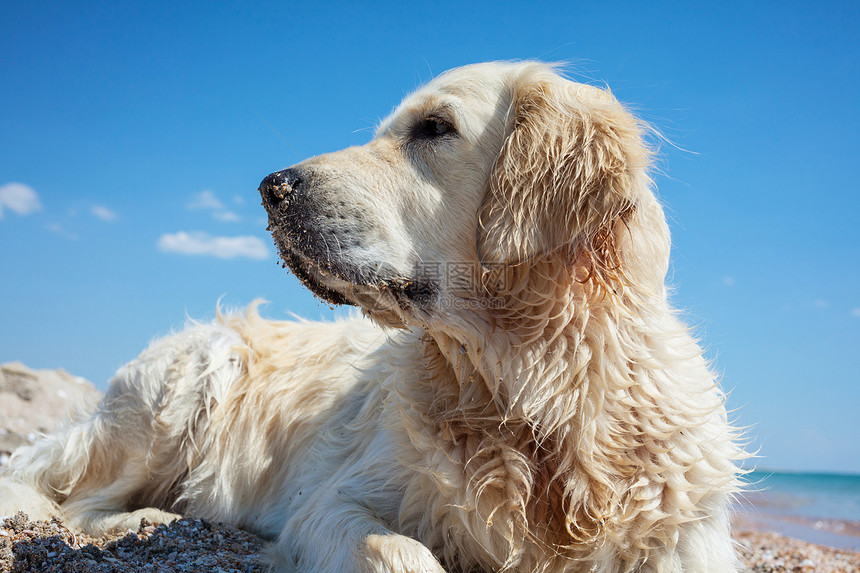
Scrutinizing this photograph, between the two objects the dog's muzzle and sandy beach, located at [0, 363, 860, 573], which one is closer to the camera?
the dog's muzzle

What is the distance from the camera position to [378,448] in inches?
127

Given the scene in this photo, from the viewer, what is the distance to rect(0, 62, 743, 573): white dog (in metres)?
2.49

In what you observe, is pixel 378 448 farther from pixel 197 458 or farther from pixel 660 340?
pixel 197 458

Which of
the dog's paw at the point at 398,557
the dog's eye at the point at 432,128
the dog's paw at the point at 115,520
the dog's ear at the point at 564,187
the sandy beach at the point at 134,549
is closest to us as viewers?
the dog's paw at the point at 398,557

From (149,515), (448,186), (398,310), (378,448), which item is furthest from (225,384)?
(448,186)

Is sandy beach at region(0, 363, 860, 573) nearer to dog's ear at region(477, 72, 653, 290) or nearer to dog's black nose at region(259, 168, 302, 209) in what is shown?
dog's ear at region(477, 72, 653, 290)

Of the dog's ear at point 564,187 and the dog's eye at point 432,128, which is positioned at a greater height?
the dog's eye at point 432,128

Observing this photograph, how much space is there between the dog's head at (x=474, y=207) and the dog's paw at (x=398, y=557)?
0.91m

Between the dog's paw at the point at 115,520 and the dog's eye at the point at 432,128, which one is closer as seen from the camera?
the dog's eye at the point at 432,128

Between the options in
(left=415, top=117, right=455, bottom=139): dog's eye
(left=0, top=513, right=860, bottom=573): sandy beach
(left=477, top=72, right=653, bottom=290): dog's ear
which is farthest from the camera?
(left=0, top=513, right=860, bottom=573): sandy beach

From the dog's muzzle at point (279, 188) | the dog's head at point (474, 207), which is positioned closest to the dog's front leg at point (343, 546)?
the dog's head at point (474, 207)

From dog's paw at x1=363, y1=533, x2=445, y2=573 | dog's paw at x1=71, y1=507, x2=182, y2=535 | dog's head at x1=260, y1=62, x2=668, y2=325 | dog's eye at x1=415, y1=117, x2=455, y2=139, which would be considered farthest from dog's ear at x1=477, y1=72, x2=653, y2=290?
dog's paw at x1=71, y1=507, x2=182, y2=535

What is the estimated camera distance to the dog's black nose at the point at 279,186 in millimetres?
2541

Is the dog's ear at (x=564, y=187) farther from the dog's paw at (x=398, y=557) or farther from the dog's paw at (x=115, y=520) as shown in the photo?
the dog's paw at (x=115, y=520)
